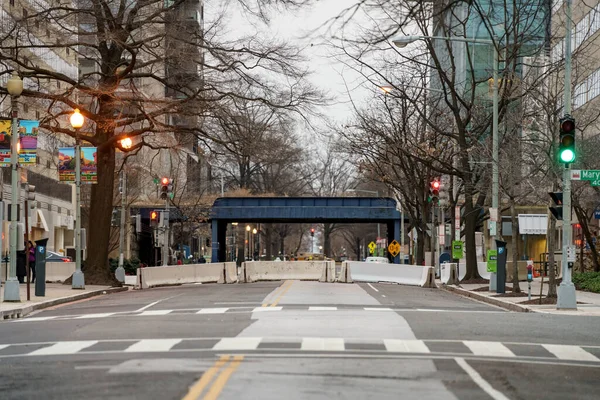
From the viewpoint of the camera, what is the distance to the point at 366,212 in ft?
248

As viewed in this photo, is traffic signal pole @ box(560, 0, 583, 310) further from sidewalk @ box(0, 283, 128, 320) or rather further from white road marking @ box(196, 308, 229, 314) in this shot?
sidewalk @ box(0, 283, 128, 320)

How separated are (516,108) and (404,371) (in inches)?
1243

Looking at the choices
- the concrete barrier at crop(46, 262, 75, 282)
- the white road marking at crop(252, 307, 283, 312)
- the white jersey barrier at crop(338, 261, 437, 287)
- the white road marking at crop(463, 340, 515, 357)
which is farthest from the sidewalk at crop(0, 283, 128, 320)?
the white road marking at crop(463, 340, 515, 357)

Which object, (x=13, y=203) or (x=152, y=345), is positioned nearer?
(x=152, y=345)

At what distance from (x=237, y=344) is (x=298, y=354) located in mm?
1579

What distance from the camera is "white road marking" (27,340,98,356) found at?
14383 millimetres

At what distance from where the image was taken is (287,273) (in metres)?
45.5

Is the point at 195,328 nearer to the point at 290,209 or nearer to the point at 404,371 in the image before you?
the point at 404,371

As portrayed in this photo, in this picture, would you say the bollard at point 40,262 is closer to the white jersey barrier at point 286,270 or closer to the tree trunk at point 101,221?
the tree trunk at point 101,221

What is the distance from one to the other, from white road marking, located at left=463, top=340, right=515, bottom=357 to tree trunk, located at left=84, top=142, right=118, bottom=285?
26.7m

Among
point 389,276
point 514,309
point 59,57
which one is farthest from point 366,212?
point 514,309

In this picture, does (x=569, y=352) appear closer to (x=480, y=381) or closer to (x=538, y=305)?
(x=480, y=381)

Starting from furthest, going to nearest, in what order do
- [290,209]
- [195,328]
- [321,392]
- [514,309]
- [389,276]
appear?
[290,209] → [389,276] → [514,309] → [195,328] → [321,392]

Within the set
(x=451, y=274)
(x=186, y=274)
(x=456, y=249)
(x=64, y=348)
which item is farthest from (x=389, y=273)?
(x=64, y=348)
